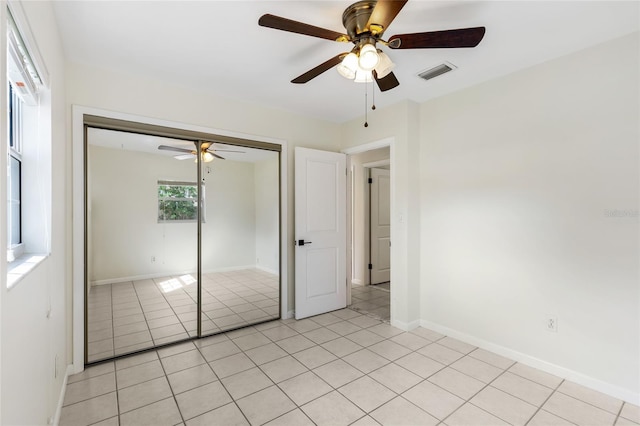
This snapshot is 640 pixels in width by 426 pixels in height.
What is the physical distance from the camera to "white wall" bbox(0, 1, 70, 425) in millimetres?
1019

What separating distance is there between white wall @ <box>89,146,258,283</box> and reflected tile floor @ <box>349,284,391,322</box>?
1660 millimetres

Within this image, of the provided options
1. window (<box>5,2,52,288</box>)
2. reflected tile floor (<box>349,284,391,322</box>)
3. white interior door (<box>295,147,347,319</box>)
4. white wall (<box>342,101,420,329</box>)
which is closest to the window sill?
window (<box>5,2,52,288</box>)

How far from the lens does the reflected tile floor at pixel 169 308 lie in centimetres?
277

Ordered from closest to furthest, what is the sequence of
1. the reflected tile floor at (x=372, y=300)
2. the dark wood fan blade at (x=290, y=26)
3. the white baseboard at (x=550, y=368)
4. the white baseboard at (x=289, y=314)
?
the dark wood fan blade at (x=290, y=26) → the white baseboard at (x=550, y=368) → the white baseboard at (x=289, y=314) → the reflected tile floor at (x=372, y=300)

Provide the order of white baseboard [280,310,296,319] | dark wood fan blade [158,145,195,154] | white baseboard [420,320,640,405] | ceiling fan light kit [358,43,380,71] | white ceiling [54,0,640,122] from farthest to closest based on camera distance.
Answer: white baseboard [280,310,296,319], dark wood fan blade [158,145,195,154], white baseboard [420,320,640,405], white ceiling [54,0,640,122], ceiling fan light kit [358,43,380,71]

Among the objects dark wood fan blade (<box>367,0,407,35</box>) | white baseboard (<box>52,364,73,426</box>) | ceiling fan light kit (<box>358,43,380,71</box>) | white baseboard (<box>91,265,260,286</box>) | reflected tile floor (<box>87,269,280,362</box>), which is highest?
dark wood fan blade (<box>367,0,407,35</box>)

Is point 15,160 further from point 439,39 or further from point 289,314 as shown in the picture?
point 289,314

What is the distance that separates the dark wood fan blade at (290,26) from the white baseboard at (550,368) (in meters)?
2.95

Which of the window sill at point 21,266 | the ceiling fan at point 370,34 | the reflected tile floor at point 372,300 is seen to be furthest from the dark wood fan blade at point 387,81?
the reflected tile floor at point 372,300

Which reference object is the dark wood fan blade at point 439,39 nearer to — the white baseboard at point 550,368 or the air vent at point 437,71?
the air vent at point 437,71

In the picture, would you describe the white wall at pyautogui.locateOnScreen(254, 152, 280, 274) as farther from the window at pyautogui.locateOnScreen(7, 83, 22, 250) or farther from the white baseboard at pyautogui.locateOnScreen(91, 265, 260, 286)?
the window at pyautogui.locateOnScreen(7, 83, 22, 250)

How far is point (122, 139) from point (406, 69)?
264cm

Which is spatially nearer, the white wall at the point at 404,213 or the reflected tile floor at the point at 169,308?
the reflected tile floor at the point at 169,308

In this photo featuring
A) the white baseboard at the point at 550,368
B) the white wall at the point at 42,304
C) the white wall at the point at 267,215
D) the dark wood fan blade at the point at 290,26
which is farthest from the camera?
the white wall at the point at 267,215
